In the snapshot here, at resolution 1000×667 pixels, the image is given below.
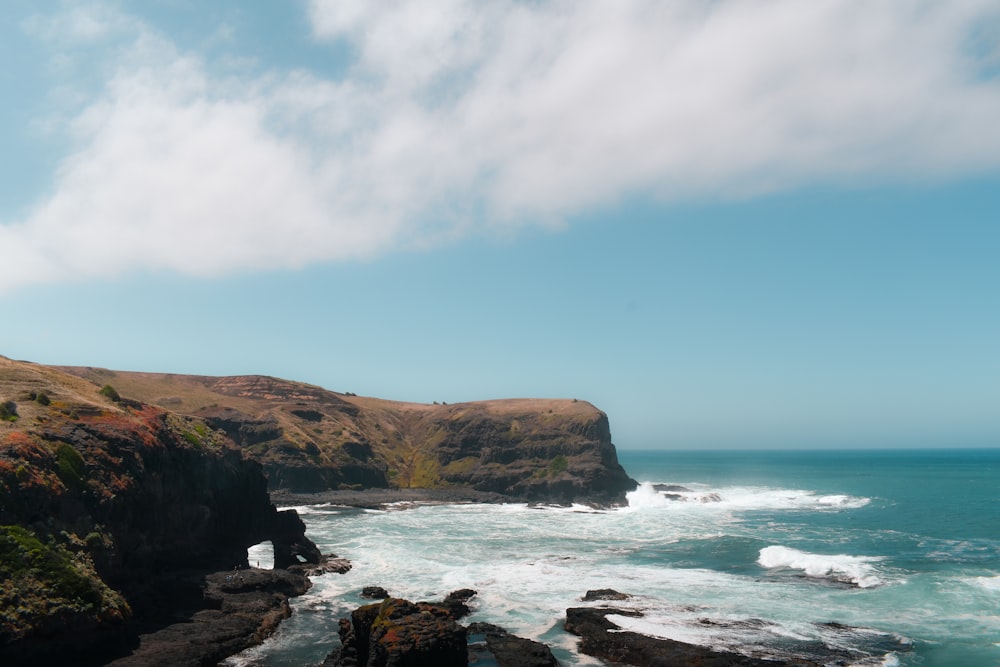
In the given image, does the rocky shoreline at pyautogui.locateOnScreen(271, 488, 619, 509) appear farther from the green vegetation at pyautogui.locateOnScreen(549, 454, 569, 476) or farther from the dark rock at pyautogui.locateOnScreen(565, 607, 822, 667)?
the dark rock at pyautogui.locateOnScreen(565, 607, 822, 667)

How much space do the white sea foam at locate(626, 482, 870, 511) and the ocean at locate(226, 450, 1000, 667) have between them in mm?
4836

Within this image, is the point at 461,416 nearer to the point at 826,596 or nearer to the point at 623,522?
the point at 623,522

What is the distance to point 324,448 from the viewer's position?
158500 millimetres

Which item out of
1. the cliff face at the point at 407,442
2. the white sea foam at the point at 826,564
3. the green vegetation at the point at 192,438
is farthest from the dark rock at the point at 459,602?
the cliff face at the point at 407,442

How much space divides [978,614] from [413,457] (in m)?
139

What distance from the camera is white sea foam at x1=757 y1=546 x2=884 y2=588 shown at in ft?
200

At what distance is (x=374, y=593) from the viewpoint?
55844 mm

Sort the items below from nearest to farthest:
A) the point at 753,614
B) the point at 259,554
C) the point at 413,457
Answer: the point at 753,614 < the point at 259,554 < the point at 413,457

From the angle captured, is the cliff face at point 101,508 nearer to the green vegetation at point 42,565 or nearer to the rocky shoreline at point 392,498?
the green vegetation at point 42,565

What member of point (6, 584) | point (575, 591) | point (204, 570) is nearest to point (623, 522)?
point (575, 591)

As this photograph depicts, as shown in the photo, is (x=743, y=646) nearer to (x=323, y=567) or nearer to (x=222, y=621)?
(x=222, y=621)

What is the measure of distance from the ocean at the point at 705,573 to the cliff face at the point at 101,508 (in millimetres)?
9829

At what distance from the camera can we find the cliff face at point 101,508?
3747cm

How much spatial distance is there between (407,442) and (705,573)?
131359 millimetres
